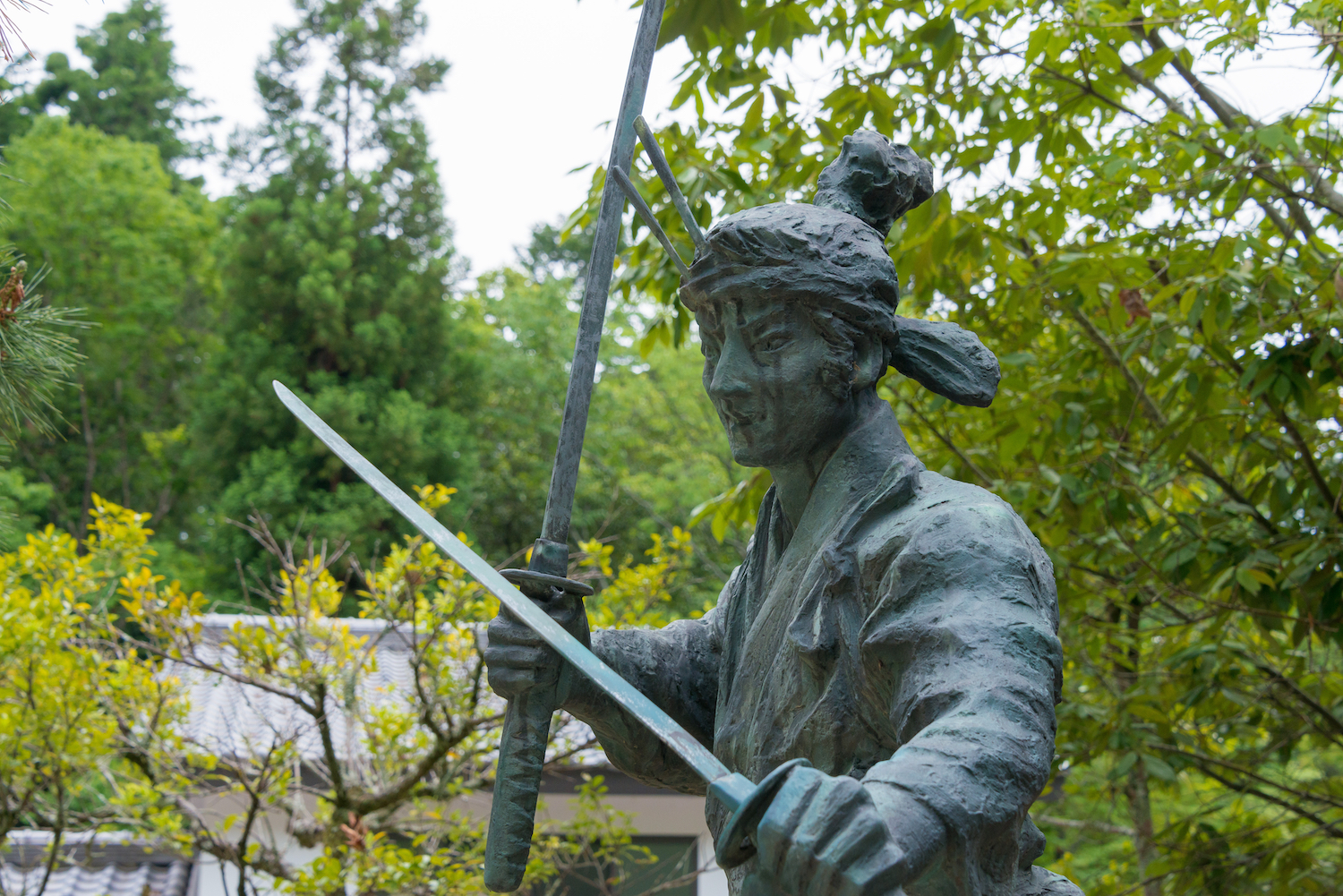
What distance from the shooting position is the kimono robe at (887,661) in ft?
4.75

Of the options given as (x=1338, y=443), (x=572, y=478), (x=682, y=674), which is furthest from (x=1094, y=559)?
(x=572, y=478)

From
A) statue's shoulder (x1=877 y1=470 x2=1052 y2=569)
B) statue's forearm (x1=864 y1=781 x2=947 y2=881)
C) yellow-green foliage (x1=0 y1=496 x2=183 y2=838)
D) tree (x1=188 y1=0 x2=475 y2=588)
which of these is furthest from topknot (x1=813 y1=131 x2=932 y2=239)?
tree (x1=188 y1=0 x2=475 y2=588)

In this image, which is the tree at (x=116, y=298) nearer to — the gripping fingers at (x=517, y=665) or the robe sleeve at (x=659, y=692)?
the robe sleeve at (x=659, y=692)

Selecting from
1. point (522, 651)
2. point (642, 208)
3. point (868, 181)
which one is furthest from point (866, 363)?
point (522, 651)

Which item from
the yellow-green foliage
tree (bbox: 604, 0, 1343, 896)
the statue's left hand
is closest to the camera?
the statue's left hand

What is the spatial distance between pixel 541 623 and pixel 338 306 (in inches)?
592

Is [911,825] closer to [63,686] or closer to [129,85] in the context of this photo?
[63,686]

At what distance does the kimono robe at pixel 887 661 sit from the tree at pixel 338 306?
12286 millimetres

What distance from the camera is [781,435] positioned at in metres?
1.97

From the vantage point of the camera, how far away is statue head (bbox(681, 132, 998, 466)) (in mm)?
1905

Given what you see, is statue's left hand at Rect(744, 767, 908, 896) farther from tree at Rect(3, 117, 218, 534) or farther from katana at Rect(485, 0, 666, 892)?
tree at Rect(3, 117, 218, 534)

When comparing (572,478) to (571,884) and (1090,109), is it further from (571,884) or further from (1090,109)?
(571,884)

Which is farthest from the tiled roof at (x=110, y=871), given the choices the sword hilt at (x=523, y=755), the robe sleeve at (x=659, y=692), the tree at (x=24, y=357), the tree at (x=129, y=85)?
the tree at (x=129, y=85)

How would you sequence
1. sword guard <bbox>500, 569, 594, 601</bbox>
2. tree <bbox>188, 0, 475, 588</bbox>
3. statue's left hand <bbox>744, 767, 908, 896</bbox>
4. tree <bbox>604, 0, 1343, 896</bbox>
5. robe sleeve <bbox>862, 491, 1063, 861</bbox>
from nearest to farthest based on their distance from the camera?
statue's left hand <bbox>744, 767, 908, 896</bbox> → robe sleeve <bbox>862, 491, 1063, 861</bbox> → sword guard <bbox>500, 569, 594, 601</bbox> → tree <bbox>604, 0, 1343, 896</bbox> → tree <bbox>188, 0, 475, 588</bbox>
